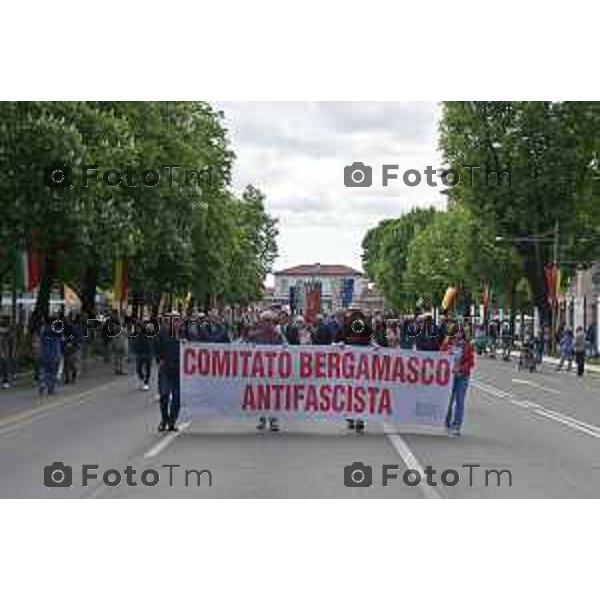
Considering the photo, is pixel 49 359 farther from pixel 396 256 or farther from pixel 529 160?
pixel 396 256

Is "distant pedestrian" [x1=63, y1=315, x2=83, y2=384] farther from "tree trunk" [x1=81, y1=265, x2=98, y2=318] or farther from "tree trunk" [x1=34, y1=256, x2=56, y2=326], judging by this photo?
"tree trunk" [x1=81, y1=265, x2=98, y2=318]

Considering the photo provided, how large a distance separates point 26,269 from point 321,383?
2061 centimetres

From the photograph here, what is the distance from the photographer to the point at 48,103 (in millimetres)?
31609

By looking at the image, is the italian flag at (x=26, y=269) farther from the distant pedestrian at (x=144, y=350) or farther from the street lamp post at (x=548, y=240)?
the street lamp post at (x=548, y=240)

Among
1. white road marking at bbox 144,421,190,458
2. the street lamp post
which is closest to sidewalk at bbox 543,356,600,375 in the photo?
the street lamp post

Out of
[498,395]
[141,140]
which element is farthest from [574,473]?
[141,140]

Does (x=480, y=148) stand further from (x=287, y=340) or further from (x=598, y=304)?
(x=287, y=340)

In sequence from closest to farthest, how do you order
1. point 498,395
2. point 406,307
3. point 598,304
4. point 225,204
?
point 498,395, point 225,204, point 598,304, point 406,307

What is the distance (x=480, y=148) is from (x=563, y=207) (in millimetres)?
5054

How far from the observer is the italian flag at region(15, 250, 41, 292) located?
3772 centimetres

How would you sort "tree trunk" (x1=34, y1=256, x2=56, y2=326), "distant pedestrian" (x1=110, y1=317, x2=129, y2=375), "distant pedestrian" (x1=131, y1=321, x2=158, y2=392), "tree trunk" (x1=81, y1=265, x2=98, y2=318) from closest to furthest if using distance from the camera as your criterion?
1. "distant pedestrian" (x1=131, y1=321, x2=158, y2=392)
2. "distant pedestrian" (x1=110, y1=317, x2=129, y2=375)
3. "tree trunk" (x1=34, y1=256, x2=56, y2=326)
4. "tree trunk" (x1=81, y1=265, x2=98, y2=318)

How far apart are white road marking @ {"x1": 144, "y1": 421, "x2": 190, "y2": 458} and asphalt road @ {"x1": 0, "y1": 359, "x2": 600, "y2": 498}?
1 centimetres

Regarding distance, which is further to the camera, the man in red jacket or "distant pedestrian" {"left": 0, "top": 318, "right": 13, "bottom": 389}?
"distant pedestrian" {"left": 0, "top": 318, "right": 13, "bottom": 389}

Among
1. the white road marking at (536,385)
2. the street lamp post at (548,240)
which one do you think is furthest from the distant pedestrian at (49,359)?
the street lamp post at (548,240)
